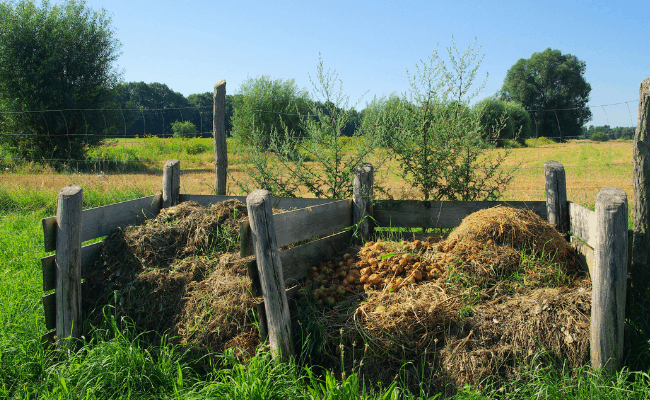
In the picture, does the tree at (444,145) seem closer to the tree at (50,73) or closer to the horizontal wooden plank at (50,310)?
the horizontal wooden plank at (50,310)

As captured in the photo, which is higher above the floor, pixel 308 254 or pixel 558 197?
pixel 558 197

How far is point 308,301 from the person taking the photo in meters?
3.57

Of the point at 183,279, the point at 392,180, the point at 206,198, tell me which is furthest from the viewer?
the point at 392,180

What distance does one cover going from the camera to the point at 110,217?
4.25 meters

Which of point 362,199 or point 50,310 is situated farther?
point 362,199

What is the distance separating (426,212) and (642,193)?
79.3 inches

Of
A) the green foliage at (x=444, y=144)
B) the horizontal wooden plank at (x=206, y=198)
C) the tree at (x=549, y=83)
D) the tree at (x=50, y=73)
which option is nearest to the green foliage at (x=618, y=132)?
the green foliage at (x=444, y=144)

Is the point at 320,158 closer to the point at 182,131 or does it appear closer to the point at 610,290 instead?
the point at 610,290

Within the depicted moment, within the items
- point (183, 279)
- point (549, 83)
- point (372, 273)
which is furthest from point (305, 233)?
point (549, 83)

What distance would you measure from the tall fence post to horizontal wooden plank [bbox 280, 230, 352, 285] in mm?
2687

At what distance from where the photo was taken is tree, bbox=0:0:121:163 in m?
16.0

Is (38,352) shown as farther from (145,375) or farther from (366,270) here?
(366,270)

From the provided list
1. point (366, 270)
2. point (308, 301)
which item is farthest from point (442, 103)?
point (308, 301)

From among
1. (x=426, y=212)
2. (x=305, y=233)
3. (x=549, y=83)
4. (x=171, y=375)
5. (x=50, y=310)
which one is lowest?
(x=171, y=375)
